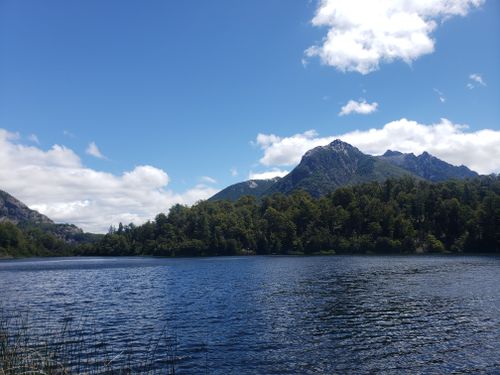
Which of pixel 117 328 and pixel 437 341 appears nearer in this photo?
pixel 437 341

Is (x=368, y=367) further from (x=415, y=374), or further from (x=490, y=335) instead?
(x=490, y=335)

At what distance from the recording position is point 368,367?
28.0 m

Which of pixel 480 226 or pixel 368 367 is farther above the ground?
pixel 480 226

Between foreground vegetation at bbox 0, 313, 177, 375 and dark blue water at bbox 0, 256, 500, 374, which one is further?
dark blue water at bbox 0, 256, 500, 374

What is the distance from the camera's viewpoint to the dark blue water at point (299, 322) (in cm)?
2947

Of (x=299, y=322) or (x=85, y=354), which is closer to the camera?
(x=85, y=354)

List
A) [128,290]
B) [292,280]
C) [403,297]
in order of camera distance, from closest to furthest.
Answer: [403,297] < [128,290] < [292,280]

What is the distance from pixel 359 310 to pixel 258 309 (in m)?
11.7

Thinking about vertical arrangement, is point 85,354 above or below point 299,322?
above

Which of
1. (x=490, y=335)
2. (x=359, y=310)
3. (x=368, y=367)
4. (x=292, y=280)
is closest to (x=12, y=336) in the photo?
(x=368, y=367)

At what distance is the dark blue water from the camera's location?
29.5 meters

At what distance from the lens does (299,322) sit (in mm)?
42062

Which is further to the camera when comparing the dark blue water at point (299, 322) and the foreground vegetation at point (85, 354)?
the dark blue water at point (299, 322)

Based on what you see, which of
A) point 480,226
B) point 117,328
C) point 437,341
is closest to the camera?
point 437,341
